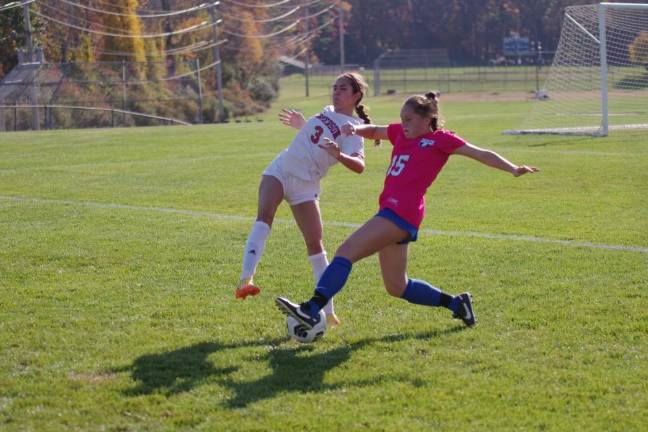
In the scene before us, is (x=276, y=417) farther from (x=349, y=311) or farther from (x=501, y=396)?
(x=349, y=311)

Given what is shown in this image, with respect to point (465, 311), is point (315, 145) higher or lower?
higher

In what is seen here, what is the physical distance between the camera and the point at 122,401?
5301 mm

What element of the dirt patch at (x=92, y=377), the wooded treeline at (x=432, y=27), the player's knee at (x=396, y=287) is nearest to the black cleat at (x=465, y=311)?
the player's knee at (x=396, y=287)

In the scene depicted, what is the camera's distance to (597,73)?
1252 inches

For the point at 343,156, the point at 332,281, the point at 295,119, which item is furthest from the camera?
the point at 295,119

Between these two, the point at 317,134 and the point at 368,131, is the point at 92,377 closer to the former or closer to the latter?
the point at 317,134

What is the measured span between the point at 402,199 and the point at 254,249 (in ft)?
3.75

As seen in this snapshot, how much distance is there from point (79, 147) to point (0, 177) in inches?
294

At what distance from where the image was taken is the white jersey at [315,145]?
7.07m

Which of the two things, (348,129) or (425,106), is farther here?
(348,129)

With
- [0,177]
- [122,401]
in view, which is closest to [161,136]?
[0,177]

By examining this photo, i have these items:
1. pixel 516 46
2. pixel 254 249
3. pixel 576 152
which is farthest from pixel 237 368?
pixel 516 46

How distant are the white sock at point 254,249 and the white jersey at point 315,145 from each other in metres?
0.45

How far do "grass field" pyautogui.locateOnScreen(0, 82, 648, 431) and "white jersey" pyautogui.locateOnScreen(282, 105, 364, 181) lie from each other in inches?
43.1
